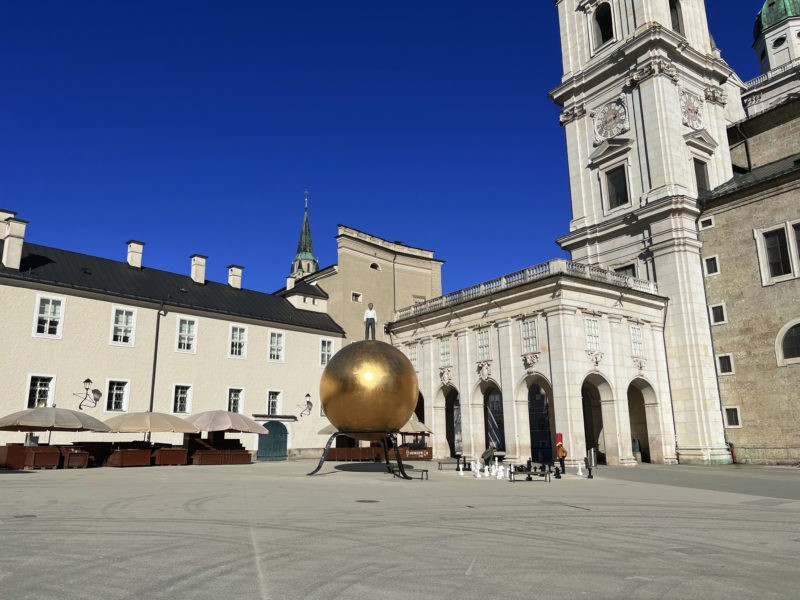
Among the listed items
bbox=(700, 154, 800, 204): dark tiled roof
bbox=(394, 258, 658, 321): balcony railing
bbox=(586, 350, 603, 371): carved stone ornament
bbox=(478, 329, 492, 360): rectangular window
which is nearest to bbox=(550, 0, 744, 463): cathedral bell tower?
bbox=(700, 154, 800, 204): dark tiled roof

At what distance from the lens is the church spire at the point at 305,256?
11181 centimetres

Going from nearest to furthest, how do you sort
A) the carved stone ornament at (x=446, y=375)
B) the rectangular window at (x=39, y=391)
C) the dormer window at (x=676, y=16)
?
the rectangular window at (x=39, y=391)
the carved stone ornament at (x=446, y=375)
the dormer window at (x=676, y=16)

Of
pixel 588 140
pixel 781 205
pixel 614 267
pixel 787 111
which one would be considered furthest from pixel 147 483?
pixel 787 111

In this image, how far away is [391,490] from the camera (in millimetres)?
16859

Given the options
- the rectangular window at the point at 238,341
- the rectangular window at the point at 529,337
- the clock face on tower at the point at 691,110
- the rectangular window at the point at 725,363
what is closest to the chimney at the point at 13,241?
the rectangular window at the point at 238,341

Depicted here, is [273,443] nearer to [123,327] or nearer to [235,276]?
[123,327]

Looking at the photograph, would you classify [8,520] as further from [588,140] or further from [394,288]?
[588,140]

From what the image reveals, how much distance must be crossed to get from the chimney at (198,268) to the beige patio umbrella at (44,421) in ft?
51.8

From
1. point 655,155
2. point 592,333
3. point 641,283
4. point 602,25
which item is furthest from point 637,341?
point 602,25

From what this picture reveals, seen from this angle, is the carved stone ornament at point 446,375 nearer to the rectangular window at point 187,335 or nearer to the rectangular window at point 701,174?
the rectangular window at point 187,335

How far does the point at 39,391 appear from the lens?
1139 inches

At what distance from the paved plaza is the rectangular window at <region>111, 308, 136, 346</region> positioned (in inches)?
671

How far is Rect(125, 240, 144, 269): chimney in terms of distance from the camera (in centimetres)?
3669

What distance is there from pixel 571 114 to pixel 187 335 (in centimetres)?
3101
